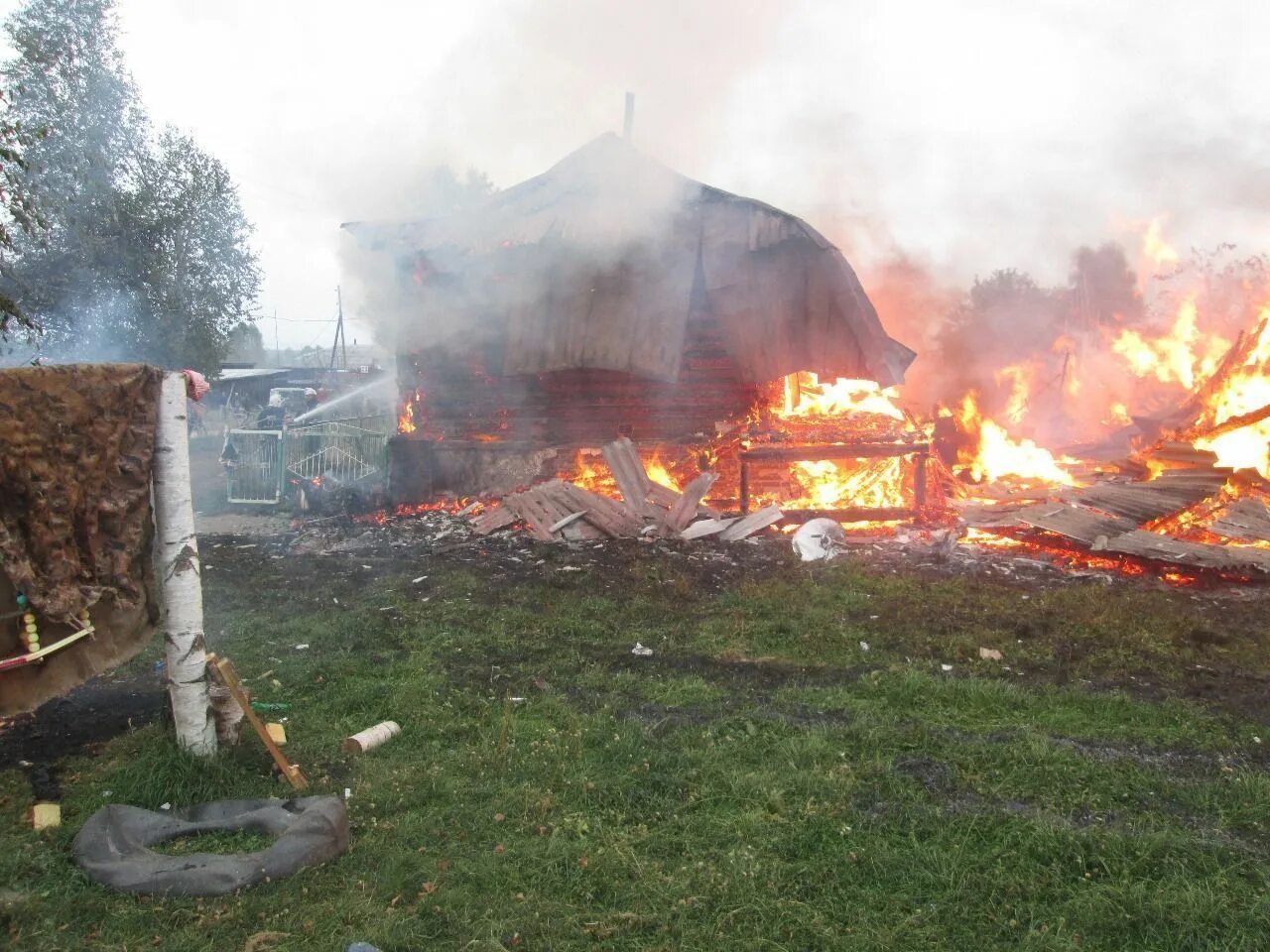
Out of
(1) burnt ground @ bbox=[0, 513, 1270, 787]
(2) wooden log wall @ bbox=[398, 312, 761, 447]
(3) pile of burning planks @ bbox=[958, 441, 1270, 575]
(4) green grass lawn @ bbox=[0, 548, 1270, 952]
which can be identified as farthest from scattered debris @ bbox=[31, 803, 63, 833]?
(3) pile of burning planks @ bbox=[958, 441, 1270, 575]

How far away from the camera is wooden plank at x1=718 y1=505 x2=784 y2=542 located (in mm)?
9836

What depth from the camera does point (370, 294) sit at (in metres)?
13.5

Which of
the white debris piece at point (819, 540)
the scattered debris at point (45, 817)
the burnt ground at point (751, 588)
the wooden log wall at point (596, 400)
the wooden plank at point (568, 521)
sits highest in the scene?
the wooden log wall at point (596, 400)

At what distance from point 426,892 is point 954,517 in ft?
29.8

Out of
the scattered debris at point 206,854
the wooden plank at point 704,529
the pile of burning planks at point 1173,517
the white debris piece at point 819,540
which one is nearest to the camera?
the scattered debris at point 206,854

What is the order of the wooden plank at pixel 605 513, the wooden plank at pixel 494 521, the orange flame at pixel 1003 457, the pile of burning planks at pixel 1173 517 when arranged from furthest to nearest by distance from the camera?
1. the orange flame at pixel 1003 457
2. the wooden plank at pixel 494 521
3. the wooden plank at pixel 605 513
4. the pile of burning planks at pixel 1173 517

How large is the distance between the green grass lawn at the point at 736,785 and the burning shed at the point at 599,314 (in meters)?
5.85

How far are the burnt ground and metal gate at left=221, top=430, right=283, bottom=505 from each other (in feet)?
10.1

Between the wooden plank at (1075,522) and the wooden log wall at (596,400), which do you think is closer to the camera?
the wooden plank at (1075,522)

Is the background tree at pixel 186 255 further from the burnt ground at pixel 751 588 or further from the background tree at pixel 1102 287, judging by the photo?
the background tree at pixel 1102 287

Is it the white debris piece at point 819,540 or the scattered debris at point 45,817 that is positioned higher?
the white debris piece at point 819,540

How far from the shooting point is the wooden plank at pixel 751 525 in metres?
9.84

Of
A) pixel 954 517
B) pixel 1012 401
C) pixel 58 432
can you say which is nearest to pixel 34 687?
pixel 58 432

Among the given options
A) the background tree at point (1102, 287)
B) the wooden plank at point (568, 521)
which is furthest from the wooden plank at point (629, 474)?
the background tree at point (1102, 287)
